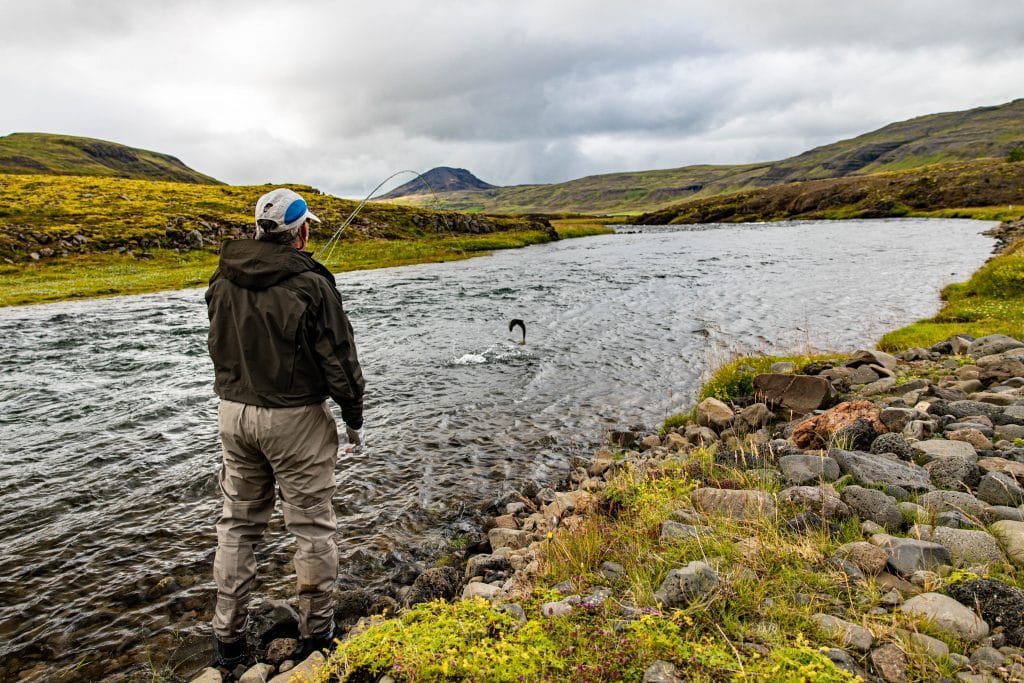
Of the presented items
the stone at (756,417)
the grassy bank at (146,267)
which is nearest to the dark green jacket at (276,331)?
the stone at (756,417)

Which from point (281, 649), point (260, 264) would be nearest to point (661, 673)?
point (281, 649)

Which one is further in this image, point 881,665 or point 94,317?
point 94,317

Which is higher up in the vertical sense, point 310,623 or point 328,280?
point 328,280

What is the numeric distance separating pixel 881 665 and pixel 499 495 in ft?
20.7

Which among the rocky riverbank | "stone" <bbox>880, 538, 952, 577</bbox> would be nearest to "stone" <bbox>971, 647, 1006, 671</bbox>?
the rocky riverbank

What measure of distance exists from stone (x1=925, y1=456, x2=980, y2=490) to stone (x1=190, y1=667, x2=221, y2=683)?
24.8 ft

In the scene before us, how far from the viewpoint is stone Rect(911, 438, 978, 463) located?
6.11 meters

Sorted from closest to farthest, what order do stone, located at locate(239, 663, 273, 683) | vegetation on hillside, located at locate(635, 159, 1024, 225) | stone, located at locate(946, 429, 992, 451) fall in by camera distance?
stone, located at locate(239, 663, 273, 683)
stone, located at locate(946, 429, 992, 451)
vegetation on hillside, located at locate(635, 159, 1024, 225)

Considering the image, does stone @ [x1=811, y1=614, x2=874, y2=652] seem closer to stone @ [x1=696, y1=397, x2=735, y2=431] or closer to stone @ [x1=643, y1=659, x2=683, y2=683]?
stone @ [x1=643, y1=659, x2=683, y2=683]

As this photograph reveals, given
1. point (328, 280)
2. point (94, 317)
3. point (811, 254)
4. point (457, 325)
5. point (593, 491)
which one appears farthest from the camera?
point (811, 254)

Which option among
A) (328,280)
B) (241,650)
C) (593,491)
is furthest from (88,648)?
(593,491)

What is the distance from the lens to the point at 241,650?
533 cm

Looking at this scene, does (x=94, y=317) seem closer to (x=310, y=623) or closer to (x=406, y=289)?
(x=406, y=289)

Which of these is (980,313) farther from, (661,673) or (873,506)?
(661,673)
